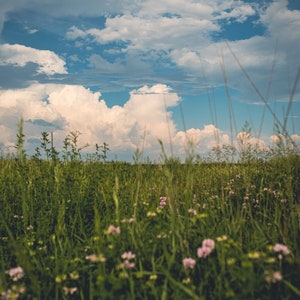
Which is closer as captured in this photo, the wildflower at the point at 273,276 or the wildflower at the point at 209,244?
the wildflower at the point at 273,276

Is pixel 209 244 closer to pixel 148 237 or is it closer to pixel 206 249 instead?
pixel 206 249

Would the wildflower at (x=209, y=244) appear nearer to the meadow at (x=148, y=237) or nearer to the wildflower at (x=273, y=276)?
the meadow at (x=148, y=237)

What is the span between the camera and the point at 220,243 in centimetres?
261

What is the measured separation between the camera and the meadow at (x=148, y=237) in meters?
2.34

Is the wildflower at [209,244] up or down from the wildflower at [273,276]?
up

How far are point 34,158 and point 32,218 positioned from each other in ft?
6.11

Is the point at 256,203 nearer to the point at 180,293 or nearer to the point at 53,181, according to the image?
the point at 180,293

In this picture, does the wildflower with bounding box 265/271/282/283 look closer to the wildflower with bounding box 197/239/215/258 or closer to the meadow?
the meadow

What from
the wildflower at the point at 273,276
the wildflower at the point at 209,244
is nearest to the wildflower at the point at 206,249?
the wildflower at the point at 209,244

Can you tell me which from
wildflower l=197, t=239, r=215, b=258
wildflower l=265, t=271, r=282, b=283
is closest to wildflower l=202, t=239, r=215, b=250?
wildflower l=197, t=239, r=215, b=258

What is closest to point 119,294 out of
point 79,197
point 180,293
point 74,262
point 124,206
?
point 180,293

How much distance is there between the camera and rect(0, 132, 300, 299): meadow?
2344 mm

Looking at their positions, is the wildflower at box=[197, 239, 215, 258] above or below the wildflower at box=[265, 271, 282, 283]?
above

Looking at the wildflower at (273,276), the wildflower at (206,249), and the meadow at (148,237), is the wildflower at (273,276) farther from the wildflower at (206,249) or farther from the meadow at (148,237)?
the wildflower at (206,249)
